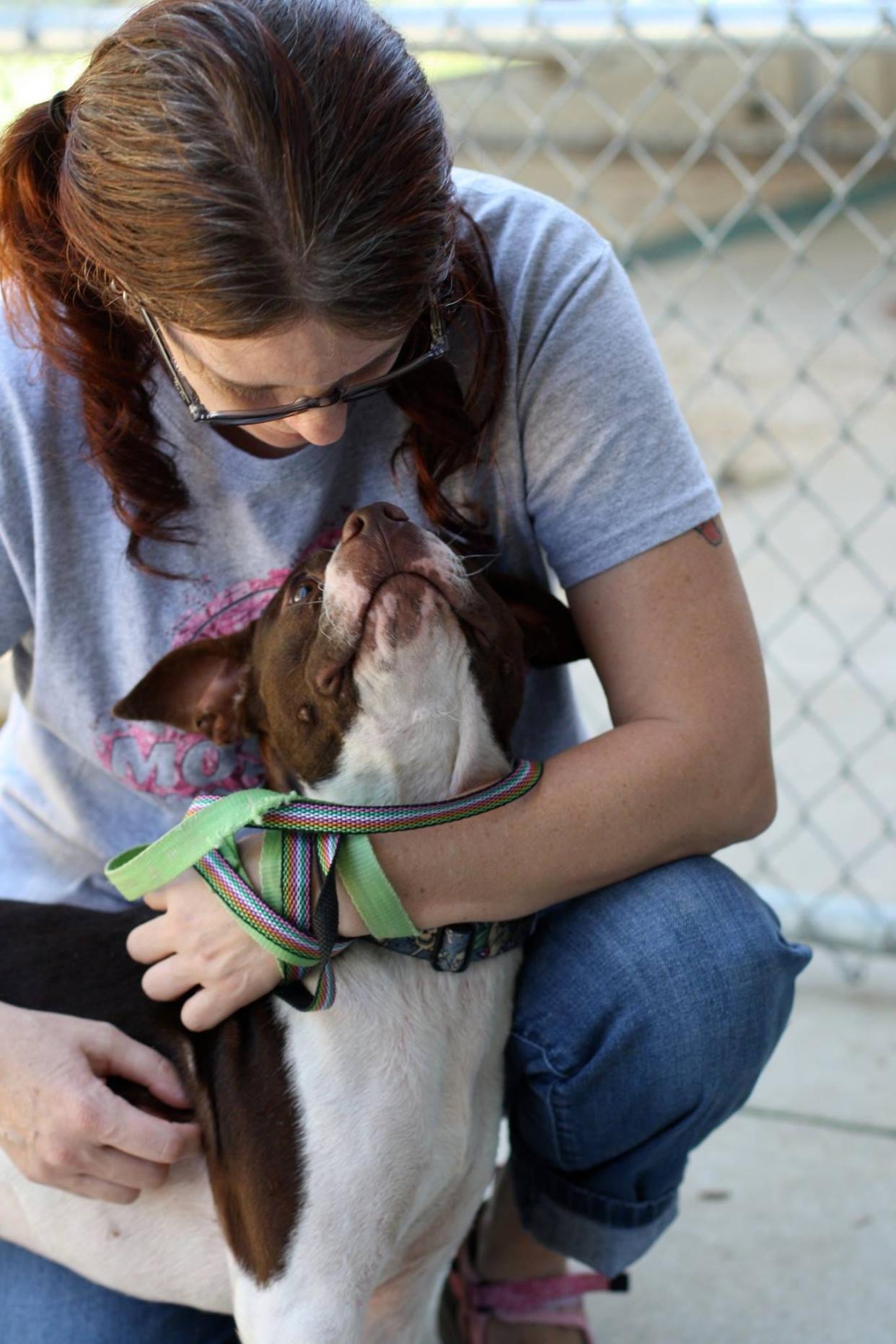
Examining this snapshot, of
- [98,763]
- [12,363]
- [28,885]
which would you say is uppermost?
[12,363]

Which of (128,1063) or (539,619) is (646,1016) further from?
(128,1063)

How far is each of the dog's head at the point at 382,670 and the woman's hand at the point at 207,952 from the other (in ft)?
0.54

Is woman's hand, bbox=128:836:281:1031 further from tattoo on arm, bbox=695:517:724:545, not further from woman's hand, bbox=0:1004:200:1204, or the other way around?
tattoo on arm, bbox=695:517:724:545

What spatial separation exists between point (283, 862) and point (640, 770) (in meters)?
0.48

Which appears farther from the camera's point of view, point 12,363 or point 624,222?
point 624,222

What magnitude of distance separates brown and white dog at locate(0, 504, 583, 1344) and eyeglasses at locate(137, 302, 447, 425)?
0.20 m

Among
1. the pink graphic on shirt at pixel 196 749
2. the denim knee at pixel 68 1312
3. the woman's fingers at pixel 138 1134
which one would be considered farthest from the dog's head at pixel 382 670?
the denim knee at pixel 68 1312

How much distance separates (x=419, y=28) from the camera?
3307mm

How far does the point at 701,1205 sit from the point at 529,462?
140cm

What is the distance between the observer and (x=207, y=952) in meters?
1.93

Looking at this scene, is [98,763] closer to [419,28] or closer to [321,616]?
[321,616]

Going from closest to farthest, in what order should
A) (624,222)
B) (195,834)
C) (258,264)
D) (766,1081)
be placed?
(258,264), (195,834), (766,1081), (624,222)

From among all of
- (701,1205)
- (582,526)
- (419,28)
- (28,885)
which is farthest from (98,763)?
(419,28)

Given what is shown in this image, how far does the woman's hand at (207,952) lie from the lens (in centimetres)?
191
